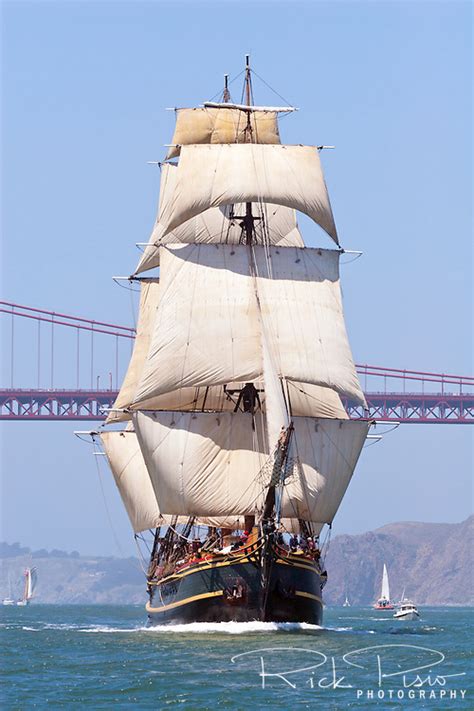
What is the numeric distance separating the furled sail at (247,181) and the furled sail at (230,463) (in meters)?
5.59

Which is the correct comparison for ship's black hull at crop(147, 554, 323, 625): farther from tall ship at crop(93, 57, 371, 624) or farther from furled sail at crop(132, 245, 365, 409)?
furled sail at crop(132, 245, 365, 409)

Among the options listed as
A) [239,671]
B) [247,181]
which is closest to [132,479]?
[247,181]

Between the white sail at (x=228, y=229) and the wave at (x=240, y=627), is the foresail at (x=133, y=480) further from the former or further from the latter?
the white sail at (x=228, y=229)

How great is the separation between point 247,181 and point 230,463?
7405 mm

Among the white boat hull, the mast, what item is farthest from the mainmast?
the white boat hull

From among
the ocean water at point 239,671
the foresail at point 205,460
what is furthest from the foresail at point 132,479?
the ocean water at point 239,671

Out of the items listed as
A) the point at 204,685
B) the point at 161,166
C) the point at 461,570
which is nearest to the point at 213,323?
the point at 161,166

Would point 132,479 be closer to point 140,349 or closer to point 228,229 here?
point 140,349

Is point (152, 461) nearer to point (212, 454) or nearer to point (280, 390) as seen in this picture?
point (212, 454)

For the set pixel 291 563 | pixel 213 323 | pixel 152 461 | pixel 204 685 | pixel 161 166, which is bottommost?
pixel 204 685

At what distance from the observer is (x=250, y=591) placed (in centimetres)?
3978

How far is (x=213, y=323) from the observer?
144 feet

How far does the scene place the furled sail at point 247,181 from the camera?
45.8 metres

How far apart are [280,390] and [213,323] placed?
11.2 feet
